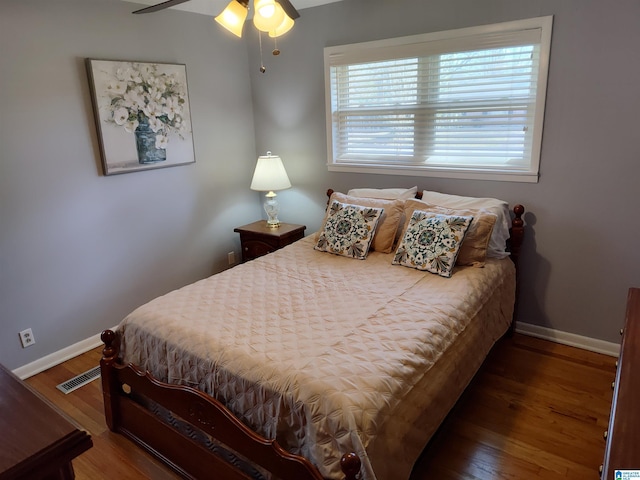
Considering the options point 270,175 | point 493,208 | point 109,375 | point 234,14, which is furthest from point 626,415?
point 270,175

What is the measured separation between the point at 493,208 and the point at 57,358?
3.00m

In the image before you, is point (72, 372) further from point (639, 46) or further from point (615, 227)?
point (639, 46)

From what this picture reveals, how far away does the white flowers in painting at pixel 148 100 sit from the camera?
2.95m

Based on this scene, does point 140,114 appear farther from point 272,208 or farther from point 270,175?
point 272,208

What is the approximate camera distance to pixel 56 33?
8.61ft

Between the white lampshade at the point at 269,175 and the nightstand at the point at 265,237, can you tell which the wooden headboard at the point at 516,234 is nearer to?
the nightstand at the point at 265,237

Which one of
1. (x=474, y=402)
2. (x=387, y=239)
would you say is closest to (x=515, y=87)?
(x=387, y=239)

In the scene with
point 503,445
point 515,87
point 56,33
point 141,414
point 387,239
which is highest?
point 56,33

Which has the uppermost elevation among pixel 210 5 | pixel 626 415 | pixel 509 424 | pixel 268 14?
pixel 210 5

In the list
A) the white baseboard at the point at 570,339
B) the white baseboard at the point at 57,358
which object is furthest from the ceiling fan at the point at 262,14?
the white baseboard at the point at 570,339

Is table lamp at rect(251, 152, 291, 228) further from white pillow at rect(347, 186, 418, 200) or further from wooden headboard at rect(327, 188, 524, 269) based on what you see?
wooden headboard at rect(327, 188, 524, 269)

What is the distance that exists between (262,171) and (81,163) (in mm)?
1328

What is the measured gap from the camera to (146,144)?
10.4ft

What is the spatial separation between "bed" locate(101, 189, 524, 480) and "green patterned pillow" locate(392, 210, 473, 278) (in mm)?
14
